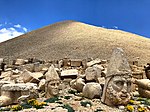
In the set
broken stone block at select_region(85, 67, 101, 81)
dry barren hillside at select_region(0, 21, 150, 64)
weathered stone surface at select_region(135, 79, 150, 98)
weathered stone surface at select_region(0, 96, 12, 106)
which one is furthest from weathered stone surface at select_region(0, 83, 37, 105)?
dry barren hillside at select_region(0, 21, 150, 64)

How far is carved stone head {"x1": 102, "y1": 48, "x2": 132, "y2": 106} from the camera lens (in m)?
9.88

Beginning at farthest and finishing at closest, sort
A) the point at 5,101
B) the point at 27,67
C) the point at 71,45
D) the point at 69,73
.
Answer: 1. the point at 71,45
2. the point at 27,67
3. the point at 69,73
4. the point at 5,101

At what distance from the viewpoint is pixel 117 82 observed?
10.1 meters

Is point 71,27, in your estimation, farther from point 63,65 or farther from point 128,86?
point 128,86

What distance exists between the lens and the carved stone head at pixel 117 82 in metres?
9.88

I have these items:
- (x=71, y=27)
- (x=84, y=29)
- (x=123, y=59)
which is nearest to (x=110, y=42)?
(x=84, y=29)

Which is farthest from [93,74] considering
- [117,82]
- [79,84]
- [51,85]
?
[117,82]

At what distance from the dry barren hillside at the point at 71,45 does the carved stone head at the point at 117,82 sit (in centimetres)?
1335

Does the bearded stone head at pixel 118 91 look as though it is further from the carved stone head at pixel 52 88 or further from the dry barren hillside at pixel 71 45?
the dry barren hillside at pixel 71 45

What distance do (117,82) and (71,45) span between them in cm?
1935

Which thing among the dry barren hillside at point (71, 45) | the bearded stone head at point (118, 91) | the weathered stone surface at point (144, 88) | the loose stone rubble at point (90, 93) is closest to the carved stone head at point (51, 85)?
the loose stone rubble at point (90, 93)

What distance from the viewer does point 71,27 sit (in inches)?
1613

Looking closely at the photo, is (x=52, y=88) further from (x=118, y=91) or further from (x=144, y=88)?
(x=144, y=88)

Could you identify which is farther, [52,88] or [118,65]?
[52,88]
